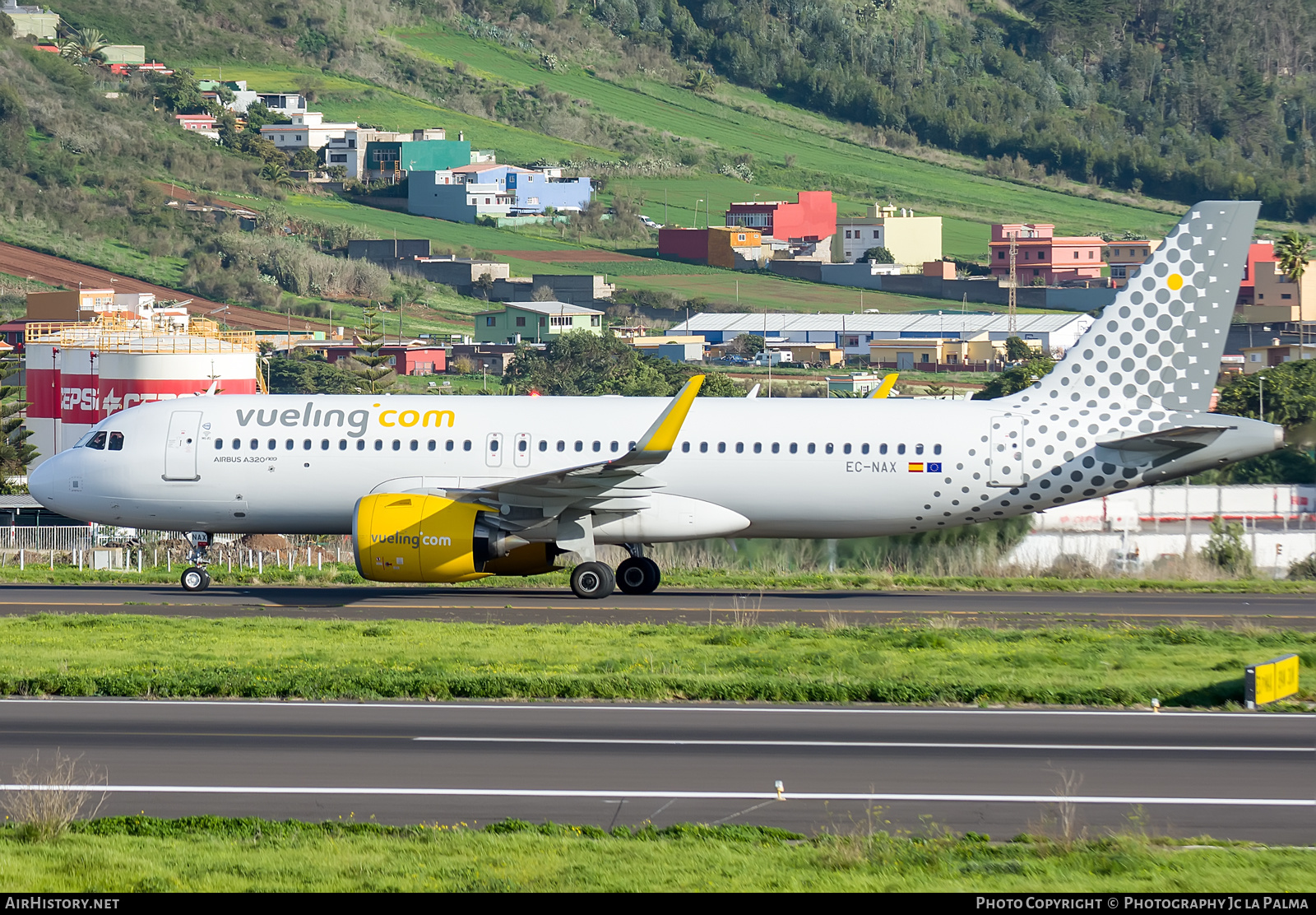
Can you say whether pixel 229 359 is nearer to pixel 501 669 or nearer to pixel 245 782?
pixel 501 669

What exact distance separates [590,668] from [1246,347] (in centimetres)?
13911

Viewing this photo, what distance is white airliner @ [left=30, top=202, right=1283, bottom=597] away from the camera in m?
32.2

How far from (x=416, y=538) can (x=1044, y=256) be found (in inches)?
6496

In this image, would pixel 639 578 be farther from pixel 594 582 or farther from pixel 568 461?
pixel 568 461

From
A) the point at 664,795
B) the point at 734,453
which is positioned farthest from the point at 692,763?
the point at 734,453

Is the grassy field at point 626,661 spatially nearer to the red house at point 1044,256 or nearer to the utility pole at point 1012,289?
the utility pole at point 1012,289

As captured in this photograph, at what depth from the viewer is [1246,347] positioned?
5930 inches

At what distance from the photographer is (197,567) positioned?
33.5 meters

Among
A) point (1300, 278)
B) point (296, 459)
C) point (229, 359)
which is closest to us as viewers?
point (296, 459)

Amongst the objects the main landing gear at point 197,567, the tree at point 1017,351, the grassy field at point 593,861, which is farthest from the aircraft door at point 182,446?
the tree at point 1017,351

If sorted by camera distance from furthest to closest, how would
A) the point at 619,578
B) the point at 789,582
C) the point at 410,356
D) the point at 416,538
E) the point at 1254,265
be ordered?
the point at 1254,265 → the point at 410,356 → the point at 789,582 → the point at 619,578 → the point at 416,538

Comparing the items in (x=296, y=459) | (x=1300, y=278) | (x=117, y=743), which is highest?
(x=1300, y=278)
